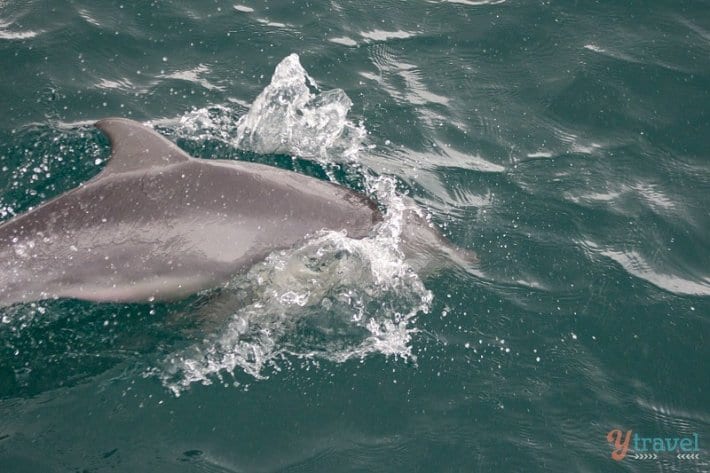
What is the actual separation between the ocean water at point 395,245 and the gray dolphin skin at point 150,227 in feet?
0.70

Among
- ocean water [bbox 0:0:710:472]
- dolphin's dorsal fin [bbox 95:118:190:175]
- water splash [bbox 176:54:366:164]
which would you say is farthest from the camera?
water splash [bbox 176:54:366:164]

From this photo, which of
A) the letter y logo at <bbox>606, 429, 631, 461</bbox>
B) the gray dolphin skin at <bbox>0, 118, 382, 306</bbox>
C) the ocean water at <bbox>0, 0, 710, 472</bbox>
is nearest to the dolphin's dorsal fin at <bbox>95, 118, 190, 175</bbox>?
the gray dolphin skin at <bbox>0, 118, 382, 306</bbox>

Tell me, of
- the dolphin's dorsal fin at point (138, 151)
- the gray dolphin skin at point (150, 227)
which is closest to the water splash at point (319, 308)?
the gray dolphin skin at point (150, 227)

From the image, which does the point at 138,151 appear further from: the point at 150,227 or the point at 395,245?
the point at 395,245

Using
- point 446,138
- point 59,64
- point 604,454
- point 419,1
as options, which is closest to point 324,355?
point 604,454

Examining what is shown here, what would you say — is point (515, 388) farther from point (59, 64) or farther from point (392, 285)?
point (59, 64)

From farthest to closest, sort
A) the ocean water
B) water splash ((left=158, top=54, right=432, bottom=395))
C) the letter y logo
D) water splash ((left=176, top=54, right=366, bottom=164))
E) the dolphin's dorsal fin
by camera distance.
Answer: water splash ((left=176, top=54, right=366, bottom=164)) < the dolphin's dorsal fin < water splash ((left=158, top=54, right=432, bottom=395)) < the letter y logo < the ocean water

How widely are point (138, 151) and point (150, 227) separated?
0.66 meters

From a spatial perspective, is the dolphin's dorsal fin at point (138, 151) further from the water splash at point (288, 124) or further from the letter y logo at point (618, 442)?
the letter y logo at point (618, 442)

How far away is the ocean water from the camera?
17.7 ft

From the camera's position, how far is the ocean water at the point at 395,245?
541 centimetres

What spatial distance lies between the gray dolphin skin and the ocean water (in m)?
0.21

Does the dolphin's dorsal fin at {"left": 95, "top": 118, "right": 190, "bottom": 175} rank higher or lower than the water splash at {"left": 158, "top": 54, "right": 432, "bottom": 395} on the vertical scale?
higher

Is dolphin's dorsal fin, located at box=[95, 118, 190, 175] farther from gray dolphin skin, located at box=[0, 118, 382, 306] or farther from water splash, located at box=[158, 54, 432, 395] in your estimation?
water splash, located at box=[158, 54, 432, 395]
